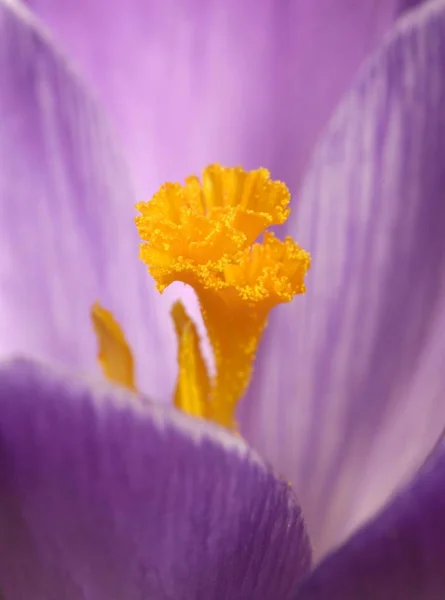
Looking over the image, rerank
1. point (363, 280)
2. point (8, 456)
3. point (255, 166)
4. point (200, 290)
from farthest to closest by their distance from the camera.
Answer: point (255, 166) → point (363, 280) → point (200, 290) → point (8, 456)

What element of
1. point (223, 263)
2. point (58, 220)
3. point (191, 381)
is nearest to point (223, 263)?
point (223, 263)

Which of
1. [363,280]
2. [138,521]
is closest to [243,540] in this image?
[138,521]

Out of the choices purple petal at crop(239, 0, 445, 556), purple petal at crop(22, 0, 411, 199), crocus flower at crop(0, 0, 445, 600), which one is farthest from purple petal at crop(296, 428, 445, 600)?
purple petal at crop(22, 0, 411, 199)

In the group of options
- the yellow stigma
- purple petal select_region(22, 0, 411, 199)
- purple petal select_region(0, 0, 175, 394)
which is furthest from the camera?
purple petal select_region(22, 0, 411, 199)

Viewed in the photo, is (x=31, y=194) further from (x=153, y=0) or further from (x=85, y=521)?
(x=85, y=521)

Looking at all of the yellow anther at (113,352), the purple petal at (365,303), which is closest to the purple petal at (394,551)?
the purple petal at (365,303)

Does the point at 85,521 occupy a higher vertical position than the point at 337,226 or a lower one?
lower

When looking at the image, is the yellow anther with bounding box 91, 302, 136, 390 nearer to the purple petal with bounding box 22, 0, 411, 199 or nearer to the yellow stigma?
the yellow stigma
